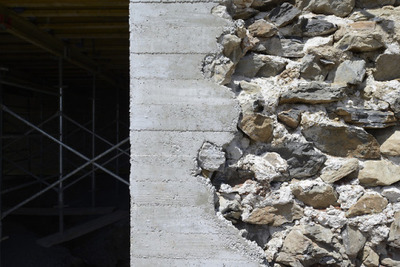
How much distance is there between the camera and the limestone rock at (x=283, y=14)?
2.00m

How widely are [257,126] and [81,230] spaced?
486 centimetres

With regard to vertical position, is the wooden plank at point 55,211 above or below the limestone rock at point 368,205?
below

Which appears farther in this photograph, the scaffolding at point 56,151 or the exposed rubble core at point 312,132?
the scaffolding at point 56,151

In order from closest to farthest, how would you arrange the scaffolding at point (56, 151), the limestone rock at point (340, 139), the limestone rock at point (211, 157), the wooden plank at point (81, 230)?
the limestone rock at point (211, 157), the limestone rock at point (340, 139), the scaffolding at point (56, 151), the wooden plank at point (81, 230)

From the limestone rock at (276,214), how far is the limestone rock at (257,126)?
36 cm

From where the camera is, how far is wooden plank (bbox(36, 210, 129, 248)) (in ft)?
18.4

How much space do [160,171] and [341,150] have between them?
0.97 metres

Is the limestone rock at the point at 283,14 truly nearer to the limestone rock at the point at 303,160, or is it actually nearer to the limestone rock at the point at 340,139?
the limestone rock at the point at 340,139

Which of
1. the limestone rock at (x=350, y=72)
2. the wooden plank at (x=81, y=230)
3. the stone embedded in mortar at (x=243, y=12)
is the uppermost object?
the stone embedded in mortar at (x=243, y=12)

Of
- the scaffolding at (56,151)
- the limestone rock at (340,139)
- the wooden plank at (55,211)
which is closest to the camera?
the limestone rock at (340,139)

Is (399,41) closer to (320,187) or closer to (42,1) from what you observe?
(320,187)

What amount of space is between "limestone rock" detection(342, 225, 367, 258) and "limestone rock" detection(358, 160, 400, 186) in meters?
0.26

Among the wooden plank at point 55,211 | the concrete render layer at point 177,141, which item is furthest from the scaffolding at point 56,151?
the concrete render layer at point 177,141

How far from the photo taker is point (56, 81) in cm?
888
